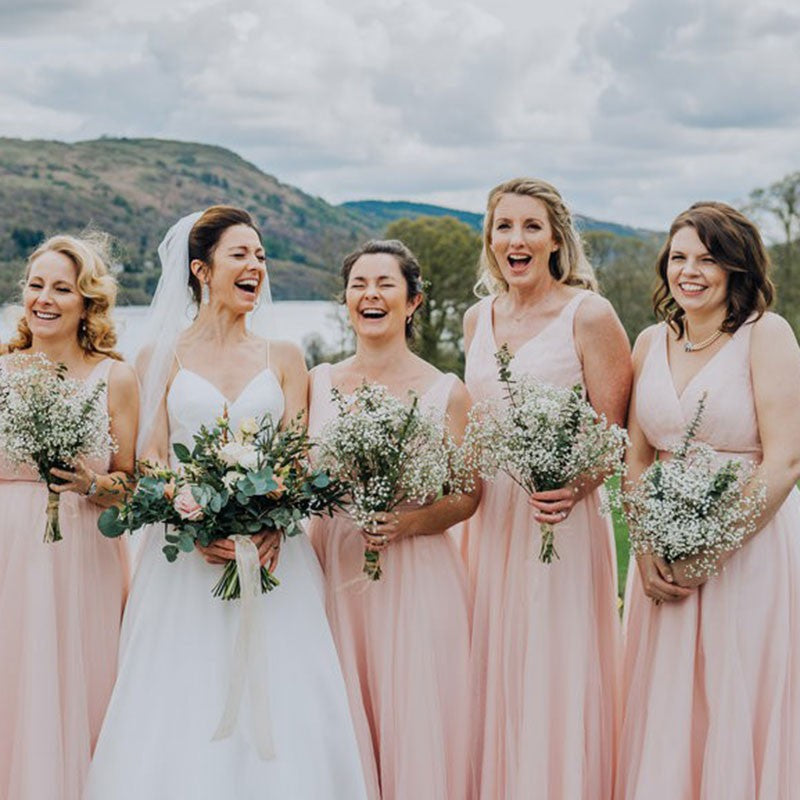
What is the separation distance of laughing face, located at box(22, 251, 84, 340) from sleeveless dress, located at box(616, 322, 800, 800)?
347 centimetres

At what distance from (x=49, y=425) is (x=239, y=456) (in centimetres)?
108

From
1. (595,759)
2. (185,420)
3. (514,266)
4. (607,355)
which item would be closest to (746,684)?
(595,759)

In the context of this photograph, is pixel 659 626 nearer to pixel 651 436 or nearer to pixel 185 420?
pixel 651 436

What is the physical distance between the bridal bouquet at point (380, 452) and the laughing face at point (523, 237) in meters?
1.24

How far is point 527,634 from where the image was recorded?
21.0 ft

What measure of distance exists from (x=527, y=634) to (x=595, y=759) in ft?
2.73

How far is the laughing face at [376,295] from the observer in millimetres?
6500

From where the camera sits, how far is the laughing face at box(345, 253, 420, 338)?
6.50 m

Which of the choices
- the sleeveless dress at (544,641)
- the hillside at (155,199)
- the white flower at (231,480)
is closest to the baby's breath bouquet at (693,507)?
the sleeveless dress at (544,641)

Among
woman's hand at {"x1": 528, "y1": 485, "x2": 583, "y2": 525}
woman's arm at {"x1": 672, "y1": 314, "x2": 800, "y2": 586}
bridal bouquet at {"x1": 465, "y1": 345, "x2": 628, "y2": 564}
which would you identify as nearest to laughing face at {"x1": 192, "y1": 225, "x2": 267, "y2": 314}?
bridal bouquet at {"x1": 465, "y1": 345, "x2": 628, "y2": 564}

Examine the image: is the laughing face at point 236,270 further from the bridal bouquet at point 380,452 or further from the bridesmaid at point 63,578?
the bridal bouquet at point 380,452

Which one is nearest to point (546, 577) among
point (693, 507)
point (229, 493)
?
point (693, 507)

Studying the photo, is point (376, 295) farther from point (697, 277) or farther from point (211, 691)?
point (211, 691)

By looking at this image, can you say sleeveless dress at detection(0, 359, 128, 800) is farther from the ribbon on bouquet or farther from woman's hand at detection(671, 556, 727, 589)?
woman's hand at detection(671, 556, 727, 589)
